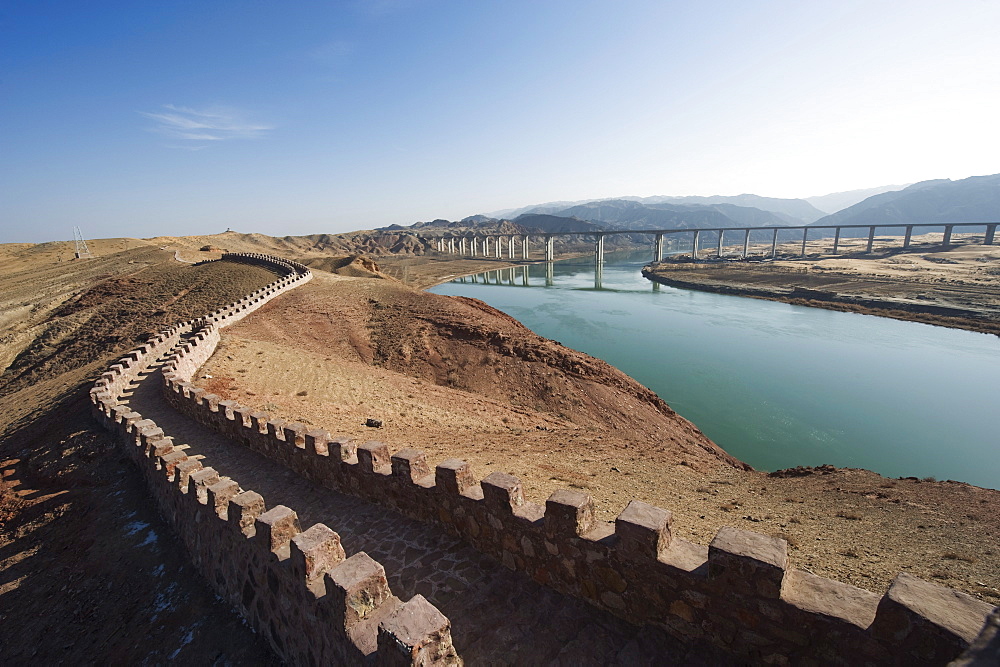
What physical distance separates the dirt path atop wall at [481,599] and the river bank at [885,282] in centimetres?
5283

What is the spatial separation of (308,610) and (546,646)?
2603 mm

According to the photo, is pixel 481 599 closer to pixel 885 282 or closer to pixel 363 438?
pixel 363 438

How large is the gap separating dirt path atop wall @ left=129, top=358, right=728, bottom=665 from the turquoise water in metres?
16.9

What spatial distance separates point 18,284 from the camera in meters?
45.8

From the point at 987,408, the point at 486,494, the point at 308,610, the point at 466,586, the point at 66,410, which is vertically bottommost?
the point at 987,408

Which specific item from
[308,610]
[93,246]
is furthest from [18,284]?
[308,610]

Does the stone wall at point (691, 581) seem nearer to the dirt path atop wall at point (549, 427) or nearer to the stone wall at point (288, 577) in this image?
the stone wall at point (288, 577)

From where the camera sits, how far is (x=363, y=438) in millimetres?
12227

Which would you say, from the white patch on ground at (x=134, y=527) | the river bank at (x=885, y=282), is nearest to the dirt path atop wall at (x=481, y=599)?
the white patch on ground at (x=134, y=527)

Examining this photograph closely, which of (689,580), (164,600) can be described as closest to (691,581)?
(689,580)

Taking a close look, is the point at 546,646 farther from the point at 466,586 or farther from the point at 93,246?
the point at 93,246

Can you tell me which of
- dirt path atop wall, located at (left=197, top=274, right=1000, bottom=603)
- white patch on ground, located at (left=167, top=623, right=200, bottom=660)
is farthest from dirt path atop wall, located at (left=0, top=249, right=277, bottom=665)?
dirt path atop wall, located at (left=197, top=274, right=1000, bottom=603)

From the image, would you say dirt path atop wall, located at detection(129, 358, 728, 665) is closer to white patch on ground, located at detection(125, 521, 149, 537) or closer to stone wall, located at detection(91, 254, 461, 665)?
stone wall, located at detection(91, 254, 461, 665)

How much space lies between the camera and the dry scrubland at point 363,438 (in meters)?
6.46
